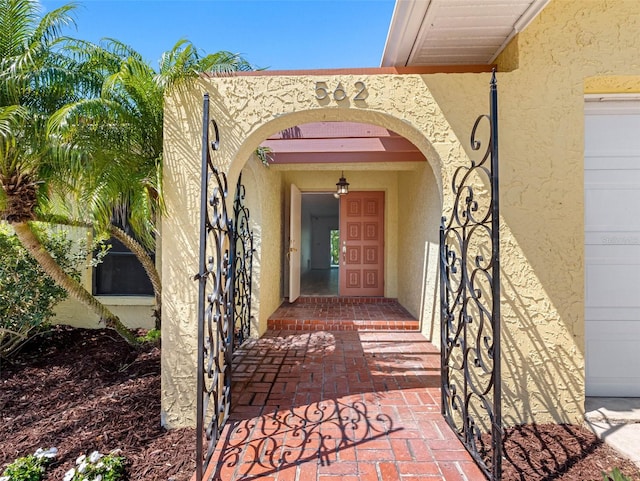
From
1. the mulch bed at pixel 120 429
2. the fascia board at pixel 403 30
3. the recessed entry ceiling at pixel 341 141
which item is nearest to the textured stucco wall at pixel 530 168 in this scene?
the mulch bed at pixel 120 429

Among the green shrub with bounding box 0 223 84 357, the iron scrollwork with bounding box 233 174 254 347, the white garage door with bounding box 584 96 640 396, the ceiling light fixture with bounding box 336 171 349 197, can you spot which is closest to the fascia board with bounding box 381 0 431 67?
the white garage door with bounding box 584 96 640 396

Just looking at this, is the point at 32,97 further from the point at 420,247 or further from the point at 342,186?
the point at 420,247

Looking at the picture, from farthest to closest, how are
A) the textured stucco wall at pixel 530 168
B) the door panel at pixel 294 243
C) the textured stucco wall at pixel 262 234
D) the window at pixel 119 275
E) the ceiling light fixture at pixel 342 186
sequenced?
the ceiling light fixture at pixel 342 186 < the door panel at pixel 294 243 < the window at pixel 119 275 < the textured stucco wall at pixel 262 234 < the textured stucco wall at pixel 530 168

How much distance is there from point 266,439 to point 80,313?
4734 millimetres

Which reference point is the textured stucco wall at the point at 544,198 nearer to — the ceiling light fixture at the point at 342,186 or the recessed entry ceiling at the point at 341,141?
the recessed entry ceiling at the point at 341,141

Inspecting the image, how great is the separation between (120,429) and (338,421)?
5.95ft

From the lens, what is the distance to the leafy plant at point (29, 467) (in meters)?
2.03

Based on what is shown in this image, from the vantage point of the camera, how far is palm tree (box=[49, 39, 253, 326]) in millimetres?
2684

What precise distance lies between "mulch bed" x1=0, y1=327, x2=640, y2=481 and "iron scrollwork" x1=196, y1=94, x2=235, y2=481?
1.04 ft

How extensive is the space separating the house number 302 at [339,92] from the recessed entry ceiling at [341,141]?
201cm

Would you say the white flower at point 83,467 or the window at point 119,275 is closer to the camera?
the white flower at point 83,467

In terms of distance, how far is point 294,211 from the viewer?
6418 millimetres

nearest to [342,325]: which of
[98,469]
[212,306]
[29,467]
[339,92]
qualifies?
[212,306]

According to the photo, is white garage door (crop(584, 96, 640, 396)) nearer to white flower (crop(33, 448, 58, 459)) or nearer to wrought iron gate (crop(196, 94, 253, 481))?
wrought iron gate (crop(196, 94, 253, 481))
